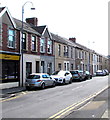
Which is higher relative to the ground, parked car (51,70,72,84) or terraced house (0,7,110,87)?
terraced house (0,7,110,87)

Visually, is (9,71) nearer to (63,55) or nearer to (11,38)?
(11,38)

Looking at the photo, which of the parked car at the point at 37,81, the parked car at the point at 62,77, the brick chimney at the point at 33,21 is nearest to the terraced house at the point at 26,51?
the brick chimney at the point at 33,21

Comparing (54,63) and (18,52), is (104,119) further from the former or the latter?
(54,63)

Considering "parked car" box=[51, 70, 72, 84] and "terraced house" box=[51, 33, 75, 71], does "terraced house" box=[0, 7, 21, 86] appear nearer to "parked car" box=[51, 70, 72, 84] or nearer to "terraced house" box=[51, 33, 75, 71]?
"parked car" box=[51, 70, 72, 84]

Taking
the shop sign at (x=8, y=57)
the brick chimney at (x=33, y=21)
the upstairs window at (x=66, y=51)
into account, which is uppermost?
the brick chimney at (x=33, y=21)

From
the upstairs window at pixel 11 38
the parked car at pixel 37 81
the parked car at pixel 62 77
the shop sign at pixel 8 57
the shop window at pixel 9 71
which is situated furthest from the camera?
the parked car at pixel 62 77

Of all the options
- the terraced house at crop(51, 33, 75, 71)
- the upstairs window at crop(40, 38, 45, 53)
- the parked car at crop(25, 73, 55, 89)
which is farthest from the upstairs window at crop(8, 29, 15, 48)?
the terraced house at crop(51, 33, 75, 71)

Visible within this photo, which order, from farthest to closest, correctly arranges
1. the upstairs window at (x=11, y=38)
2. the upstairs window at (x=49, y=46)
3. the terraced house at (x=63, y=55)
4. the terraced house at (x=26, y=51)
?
the terraced house at (x=63, y=55), the upstairs window at (x=49, y=46), the upstairs window at (x=11, y=38), the terraced house at (x=26, y=51)

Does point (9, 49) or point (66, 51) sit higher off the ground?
point (66, 51)

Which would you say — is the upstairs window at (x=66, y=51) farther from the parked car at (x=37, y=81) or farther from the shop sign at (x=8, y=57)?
the parked car at (x=37, y=81)

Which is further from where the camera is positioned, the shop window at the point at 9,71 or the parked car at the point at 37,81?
the shop window at the point at 9,71

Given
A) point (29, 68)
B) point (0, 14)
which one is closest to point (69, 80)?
point (29, 68)

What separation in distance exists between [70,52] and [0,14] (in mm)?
21213

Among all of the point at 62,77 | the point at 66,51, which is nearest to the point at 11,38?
the point at 62,77
